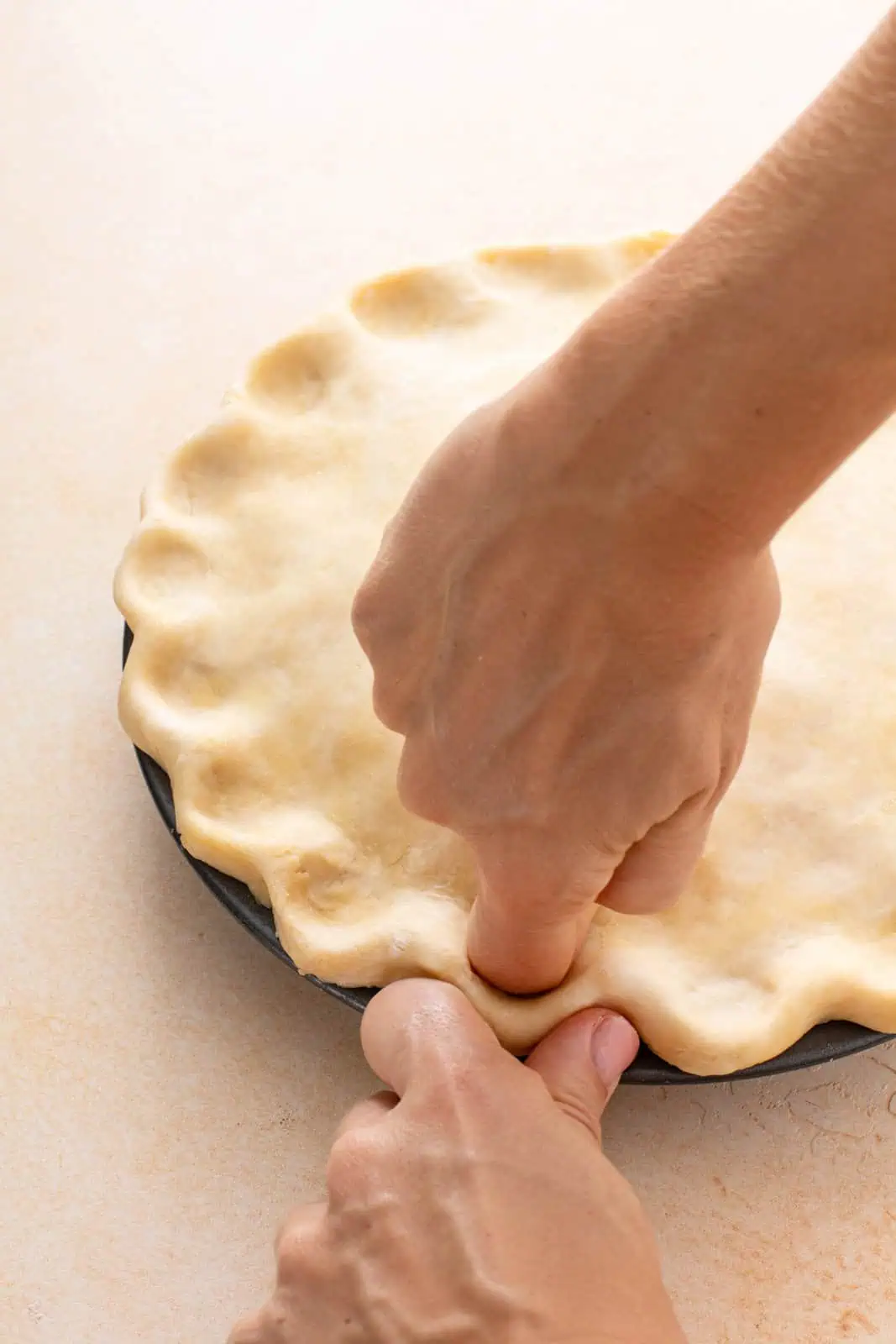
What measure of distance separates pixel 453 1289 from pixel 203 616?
546 mm

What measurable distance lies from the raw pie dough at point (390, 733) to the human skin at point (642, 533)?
0.21 metres

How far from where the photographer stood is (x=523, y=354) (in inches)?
46.8

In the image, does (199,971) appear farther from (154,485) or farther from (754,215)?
(754,215)

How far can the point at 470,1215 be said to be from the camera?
805 mm

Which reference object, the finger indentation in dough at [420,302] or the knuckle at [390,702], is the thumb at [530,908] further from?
the finger indentation in dough at [420,302]

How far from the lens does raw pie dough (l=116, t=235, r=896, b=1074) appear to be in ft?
3.05

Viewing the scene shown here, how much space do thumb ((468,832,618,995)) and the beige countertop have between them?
0.66 ft

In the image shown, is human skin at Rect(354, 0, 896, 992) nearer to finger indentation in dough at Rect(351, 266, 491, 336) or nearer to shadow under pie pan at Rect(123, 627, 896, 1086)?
shadow under pie pan at Rect(123, 627, 896, 1086)

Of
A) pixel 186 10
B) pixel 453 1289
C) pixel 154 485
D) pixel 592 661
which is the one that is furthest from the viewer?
pixel 186 10

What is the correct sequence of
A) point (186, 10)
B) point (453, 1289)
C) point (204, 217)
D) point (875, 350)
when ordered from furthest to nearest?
point (186, 10) → point (204, 217) → point (453, 1289) → point (875, 350)

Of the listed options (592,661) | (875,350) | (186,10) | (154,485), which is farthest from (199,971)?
(186,10)

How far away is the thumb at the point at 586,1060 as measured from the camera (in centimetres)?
89

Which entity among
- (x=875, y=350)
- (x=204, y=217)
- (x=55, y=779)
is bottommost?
(x=55, y=779)

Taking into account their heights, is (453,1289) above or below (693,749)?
below
